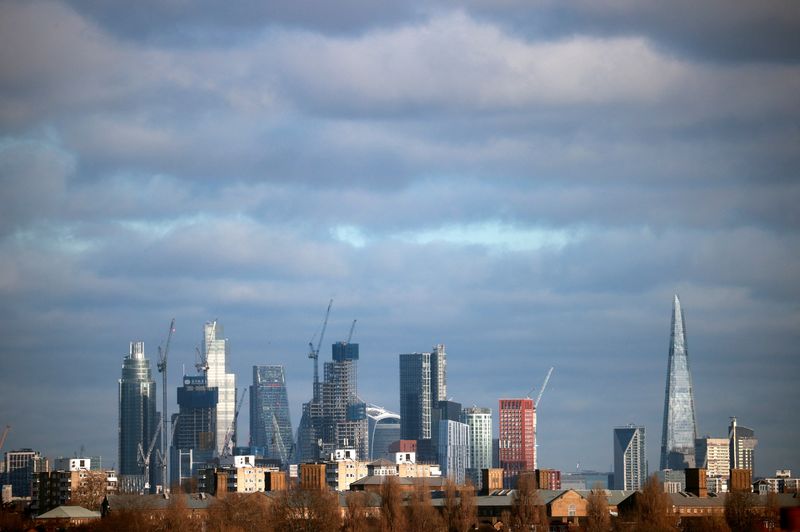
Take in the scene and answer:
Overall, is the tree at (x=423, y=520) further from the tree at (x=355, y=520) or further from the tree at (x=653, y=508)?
the tree at (x=653, y=508)

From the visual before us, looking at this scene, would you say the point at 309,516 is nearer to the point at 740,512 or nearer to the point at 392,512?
the point at 392,512

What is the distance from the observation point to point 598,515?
189125mm

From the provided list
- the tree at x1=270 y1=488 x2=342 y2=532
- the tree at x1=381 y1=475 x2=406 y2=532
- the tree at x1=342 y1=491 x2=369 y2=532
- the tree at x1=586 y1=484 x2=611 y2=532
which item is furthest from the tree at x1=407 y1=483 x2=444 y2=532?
the tree at x1=586 y1=484 x2=611 y2=532

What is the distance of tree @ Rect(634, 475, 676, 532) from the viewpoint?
7022 inches

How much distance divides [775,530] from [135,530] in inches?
3058

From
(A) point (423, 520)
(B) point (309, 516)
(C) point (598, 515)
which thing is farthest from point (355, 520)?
(C) point (598, 515)

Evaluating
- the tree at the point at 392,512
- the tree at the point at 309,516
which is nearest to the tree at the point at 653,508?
the tree at the point at 392,512

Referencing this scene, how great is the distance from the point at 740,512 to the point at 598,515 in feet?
55.9

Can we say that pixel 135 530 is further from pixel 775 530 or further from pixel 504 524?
pixel 775 530

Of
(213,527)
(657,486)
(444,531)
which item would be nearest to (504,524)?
(444,531)

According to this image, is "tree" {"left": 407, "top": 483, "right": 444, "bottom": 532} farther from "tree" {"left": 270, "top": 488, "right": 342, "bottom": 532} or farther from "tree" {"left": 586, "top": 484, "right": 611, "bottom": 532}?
"tree" {"left": 586, "top": 484, "right": 611, "bottom": 532}

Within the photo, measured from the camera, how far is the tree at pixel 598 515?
18500 centimetres

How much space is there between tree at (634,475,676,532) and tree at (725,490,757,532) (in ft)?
22.8

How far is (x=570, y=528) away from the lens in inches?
7598
